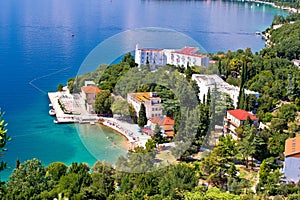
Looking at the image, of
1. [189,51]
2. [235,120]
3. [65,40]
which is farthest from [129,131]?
[65,40]

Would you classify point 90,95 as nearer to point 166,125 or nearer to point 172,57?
point 166,125

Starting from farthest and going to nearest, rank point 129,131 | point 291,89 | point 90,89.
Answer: point 291,89 < point 90,89 < point 129,131

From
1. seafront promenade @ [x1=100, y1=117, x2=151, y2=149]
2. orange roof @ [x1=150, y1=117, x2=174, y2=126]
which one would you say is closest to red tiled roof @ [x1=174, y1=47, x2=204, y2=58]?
seafront promenade @ [x1=100, y1=117, x2=151, y2=149]

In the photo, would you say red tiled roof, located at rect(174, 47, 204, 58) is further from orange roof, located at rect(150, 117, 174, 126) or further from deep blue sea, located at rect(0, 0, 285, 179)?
orange roof, located at rect(150, 117, 174, 126)

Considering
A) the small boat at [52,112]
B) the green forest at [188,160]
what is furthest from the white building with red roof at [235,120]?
the small boat at [52,112]

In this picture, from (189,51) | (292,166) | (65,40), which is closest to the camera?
(292,166)

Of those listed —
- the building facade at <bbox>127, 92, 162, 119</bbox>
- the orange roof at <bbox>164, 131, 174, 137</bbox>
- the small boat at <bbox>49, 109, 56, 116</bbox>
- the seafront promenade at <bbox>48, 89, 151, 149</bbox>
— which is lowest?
the small boat at <bbox>49, 109, 56, 116</bbox>

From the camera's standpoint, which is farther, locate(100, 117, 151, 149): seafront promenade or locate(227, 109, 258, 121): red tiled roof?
locate(227, 109, 258, 121): red tiled roof
